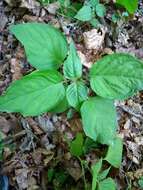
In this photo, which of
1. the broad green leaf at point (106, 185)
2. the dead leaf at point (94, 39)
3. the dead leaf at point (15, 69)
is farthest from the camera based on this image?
the dead leaf at point (94, 39)

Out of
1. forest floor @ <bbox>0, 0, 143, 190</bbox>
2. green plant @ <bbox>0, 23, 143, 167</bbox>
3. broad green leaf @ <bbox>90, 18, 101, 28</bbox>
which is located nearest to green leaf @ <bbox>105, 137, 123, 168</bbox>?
forest floor @ <bbox>0, 0, 143, 190</bbox>

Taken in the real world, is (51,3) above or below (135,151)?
above

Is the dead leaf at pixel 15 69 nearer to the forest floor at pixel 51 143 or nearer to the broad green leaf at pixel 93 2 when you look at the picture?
the forest floor at pixel 51 143

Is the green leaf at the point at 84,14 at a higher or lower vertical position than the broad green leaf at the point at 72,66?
higher

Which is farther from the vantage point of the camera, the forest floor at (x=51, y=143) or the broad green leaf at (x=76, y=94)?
the forest floor at (x=51, y=143)

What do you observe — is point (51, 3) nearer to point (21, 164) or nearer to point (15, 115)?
point (15, 115)

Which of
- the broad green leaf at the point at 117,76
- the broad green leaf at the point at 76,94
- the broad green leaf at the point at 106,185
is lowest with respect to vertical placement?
the broad green leaf at the point at 106,185

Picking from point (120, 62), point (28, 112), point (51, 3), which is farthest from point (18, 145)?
point (51, 3)

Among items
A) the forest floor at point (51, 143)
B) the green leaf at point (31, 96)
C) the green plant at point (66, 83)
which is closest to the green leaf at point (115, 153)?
the forest floor at point (51, 143)
